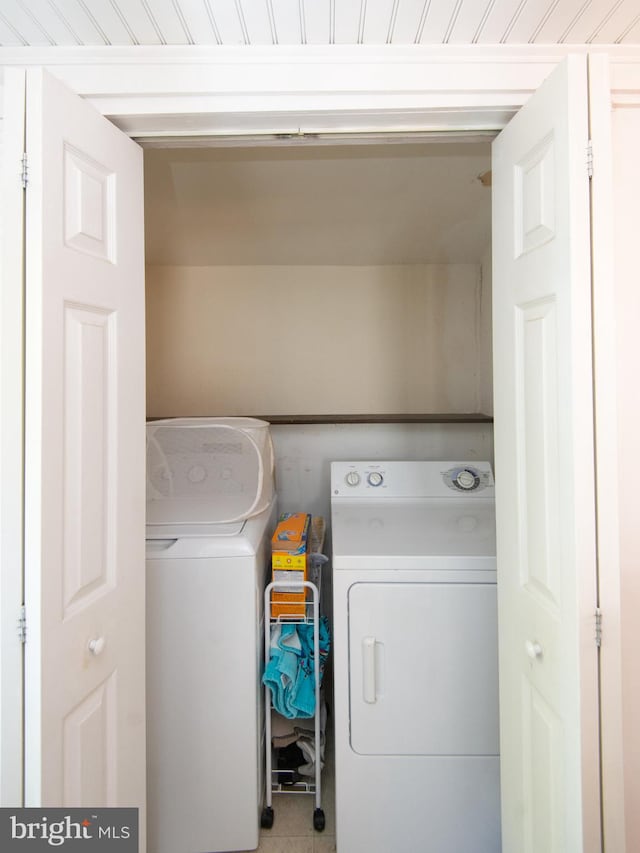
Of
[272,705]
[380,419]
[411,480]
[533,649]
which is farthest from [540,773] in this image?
[380,419]

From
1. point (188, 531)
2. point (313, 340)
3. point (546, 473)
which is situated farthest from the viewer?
point (313, 340)

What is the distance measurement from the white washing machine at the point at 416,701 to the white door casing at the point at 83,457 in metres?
0.64

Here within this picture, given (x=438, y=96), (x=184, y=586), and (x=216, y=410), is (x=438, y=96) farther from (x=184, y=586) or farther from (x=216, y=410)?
(x=216, y=410)

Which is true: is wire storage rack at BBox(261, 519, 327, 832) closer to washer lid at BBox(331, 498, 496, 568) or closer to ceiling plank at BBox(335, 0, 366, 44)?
washer lid at BBox(331, 498, 496, 568)

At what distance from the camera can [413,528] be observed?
6.19 ft

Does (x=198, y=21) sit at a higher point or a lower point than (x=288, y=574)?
higher

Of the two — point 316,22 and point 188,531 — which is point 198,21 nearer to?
point 316,22

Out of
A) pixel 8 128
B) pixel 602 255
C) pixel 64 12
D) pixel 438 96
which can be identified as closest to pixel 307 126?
pixel 438 96

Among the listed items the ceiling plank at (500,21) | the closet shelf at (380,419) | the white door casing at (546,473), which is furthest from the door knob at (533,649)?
the closet shelf at (380,419)

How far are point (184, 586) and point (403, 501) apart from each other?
107cm

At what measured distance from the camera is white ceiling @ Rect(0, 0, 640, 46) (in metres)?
1.02

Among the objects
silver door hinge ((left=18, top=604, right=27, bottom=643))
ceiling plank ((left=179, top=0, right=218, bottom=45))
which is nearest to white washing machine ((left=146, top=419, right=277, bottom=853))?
silver door hinge ((left=18, top=604, right=27, bottom=643))

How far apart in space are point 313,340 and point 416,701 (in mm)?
1782

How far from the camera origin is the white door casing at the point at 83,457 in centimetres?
92
